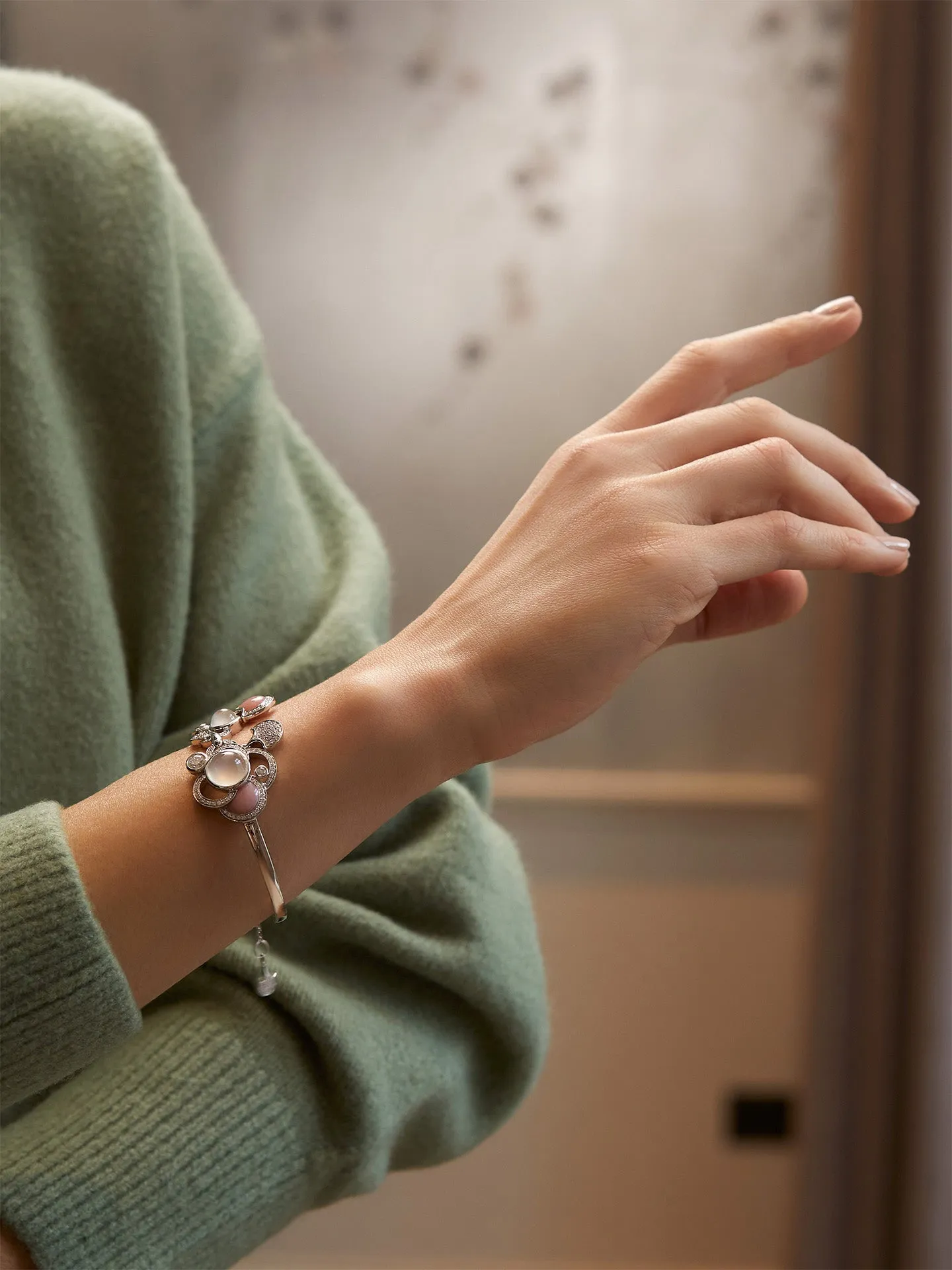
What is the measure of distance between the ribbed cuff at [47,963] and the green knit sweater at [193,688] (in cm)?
9

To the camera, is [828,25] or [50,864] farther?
[828,25]

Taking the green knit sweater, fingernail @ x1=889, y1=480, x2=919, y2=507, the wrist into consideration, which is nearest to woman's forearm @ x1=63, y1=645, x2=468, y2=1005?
the wrist

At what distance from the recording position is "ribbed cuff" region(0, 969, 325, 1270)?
0.53m

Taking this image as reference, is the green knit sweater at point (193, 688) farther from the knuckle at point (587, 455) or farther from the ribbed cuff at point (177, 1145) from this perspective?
the knuckle at point (587, 455)

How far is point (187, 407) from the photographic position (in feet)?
2.21

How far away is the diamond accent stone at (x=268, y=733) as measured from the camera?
52 cm

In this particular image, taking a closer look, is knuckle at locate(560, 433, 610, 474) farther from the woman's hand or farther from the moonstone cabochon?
the moonstone cabochon

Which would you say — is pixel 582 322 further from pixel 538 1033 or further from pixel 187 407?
pixel 538 1033

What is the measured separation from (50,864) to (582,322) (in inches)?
58.0

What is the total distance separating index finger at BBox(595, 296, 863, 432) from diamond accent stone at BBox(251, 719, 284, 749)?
242mm

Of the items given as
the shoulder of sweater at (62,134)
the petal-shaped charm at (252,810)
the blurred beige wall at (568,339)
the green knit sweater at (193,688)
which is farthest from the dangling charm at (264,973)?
the blurred beige wall at (568,339)

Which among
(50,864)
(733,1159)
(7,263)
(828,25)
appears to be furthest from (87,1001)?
(828,25)

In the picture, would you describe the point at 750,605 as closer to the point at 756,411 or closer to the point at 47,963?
the point at 756,411

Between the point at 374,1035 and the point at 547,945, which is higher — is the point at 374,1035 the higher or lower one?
the higher one
